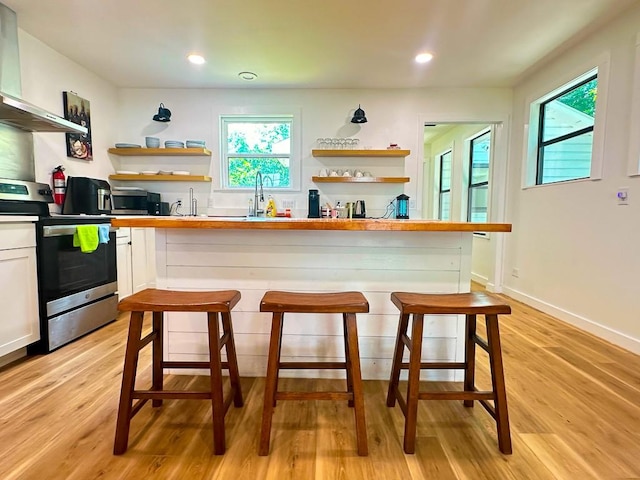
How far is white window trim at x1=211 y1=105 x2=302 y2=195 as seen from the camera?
4.07 metres

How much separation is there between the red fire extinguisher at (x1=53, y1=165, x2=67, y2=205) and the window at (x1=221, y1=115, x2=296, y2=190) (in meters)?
1.64

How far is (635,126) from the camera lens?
2.41 metres

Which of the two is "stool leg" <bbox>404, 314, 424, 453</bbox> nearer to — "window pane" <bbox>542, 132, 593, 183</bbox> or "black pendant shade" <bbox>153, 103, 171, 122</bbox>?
"window pane" <bbox>542, 132, 593, 183</bbox>

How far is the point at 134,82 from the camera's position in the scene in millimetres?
3881

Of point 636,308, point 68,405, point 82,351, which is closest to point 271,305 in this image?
point 68,405

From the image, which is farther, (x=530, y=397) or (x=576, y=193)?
(x=576, y=193)

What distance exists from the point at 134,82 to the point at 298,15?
2.49 m

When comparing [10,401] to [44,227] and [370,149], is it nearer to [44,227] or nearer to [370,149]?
[44,227]

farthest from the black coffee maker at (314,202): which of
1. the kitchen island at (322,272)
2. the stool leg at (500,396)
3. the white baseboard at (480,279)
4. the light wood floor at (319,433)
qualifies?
the stool leg at (500,396)

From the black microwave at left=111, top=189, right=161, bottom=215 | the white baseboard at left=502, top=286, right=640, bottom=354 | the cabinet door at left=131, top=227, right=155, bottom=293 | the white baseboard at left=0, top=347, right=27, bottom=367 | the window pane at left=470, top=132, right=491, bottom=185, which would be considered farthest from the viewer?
the window pane at left=470, top=132, right=491, bottom=185

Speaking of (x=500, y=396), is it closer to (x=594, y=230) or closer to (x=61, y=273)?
(x=594, y=230)

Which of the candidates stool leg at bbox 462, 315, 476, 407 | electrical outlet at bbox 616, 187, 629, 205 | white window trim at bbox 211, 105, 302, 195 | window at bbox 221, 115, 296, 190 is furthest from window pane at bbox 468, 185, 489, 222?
stool leg at bbox 462, 315, 476, 407

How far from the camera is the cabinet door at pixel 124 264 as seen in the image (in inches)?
127

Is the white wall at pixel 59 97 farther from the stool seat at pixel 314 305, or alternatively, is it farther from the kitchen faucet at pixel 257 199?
the stool seat at pixel 314 305
